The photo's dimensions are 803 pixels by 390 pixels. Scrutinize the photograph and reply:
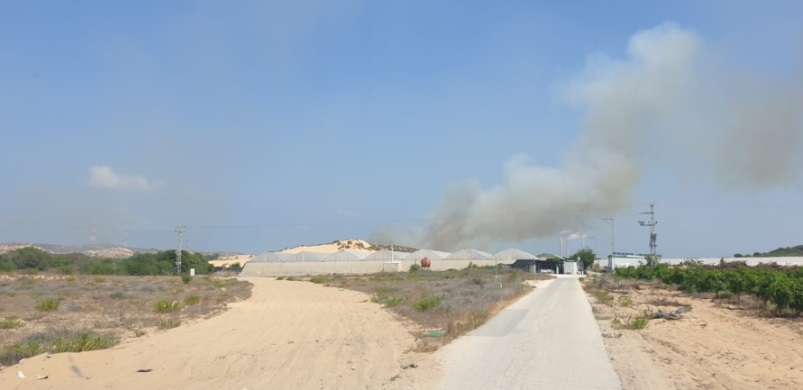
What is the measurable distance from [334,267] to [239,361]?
312 ft

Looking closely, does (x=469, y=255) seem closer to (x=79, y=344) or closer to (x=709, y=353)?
(x=709, y=353)

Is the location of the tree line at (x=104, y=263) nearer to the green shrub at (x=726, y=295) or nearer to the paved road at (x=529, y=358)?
the green shrub at (x=726, y=295)

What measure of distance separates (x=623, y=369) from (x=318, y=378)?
5467 millimetres

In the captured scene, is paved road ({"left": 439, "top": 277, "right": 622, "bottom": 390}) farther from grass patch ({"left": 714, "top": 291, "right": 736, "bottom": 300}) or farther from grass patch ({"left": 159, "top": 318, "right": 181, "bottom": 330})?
grass patch ({"left": 714, "top": 291, "right": 736, "bottom": 300})

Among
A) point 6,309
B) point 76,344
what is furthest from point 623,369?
point 6,309

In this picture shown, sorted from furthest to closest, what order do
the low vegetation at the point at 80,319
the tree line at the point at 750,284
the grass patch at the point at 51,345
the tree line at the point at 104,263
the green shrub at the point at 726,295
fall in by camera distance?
the tree line at the point at 104,263
the green shrub at the point at 726,295
the tree line at the point at 750,284
the low vegetation at the point at 80,319
the grass patch at the point at 51,345

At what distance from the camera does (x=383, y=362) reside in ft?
41.3

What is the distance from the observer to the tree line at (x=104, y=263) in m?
88.1

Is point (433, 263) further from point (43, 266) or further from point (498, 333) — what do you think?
point (498, 333)

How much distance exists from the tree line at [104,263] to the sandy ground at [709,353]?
263ft

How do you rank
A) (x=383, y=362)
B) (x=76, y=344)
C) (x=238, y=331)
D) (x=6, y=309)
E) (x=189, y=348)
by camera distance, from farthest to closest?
(x=6, y=309) < (x=238, y=331) < (x=189, y=348) < (x=76, y=344) < (x=383, y=362)

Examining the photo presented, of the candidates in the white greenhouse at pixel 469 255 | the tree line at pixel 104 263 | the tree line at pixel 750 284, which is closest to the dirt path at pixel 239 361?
the tree line at pixel 750 284

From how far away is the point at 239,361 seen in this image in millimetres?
13312

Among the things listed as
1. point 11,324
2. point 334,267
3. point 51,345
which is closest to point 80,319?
point 11,324
